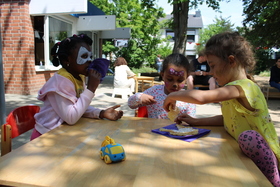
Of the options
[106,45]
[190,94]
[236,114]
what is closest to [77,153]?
[190,94]

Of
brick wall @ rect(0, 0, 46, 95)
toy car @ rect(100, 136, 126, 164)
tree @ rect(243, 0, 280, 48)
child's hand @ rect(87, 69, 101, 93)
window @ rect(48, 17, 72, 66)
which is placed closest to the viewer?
toy car @ rect(100, 136, 126, 164)

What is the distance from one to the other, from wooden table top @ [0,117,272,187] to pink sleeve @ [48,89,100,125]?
21 cm

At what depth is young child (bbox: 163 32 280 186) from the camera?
124 centimetres

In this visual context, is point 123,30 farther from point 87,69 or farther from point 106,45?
point 87,69

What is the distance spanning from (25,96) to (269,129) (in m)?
7.46

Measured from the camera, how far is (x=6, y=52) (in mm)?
8102

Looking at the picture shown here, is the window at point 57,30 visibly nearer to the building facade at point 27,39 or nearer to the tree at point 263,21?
the building facade at point 27,39

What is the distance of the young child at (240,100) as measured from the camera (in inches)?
48.8

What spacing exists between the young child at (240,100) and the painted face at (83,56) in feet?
2.86

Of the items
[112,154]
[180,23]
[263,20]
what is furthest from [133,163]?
[263,20]

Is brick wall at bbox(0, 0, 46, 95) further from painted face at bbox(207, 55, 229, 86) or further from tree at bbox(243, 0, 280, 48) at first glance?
tree at bbox(243, 0, 280, 48)

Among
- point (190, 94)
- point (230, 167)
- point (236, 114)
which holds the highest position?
point (190, 94)

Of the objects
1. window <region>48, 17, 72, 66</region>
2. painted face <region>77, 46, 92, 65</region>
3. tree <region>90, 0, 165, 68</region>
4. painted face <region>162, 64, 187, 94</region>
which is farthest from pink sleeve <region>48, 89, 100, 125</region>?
tree <region>90, 0, 165, 68</region>

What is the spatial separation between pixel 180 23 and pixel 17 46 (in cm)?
642
